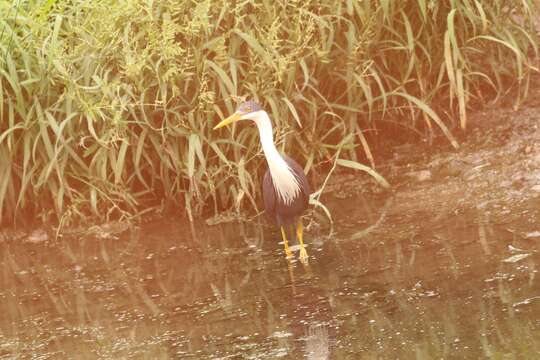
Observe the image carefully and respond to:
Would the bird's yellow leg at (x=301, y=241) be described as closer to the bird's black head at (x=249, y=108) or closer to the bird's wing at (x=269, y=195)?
the bird's wing at (x=269, y=195)

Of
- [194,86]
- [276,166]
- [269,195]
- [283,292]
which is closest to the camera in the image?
[283,292]

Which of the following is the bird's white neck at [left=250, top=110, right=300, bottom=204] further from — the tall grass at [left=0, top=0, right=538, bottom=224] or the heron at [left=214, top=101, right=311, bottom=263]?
the tall grass at [left=0, top=0, right=538, bottom=224]

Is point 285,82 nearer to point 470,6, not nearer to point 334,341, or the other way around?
point 470,6

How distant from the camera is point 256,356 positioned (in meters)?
4.16

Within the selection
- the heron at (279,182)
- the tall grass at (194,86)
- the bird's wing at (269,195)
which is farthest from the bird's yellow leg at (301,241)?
the tall grass at (194,86)

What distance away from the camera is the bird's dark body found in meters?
5.49

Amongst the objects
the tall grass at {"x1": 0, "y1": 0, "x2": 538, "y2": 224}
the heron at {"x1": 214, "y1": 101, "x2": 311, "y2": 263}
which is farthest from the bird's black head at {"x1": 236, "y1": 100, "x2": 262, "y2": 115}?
the tall grass at {"x1": 0, "y1": 0, "x2": 538, "y2": 224}

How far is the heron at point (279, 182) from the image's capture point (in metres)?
5.41

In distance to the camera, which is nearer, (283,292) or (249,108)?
(283,292)

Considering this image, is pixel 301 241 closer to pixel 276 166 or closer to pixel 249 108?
pixel 276 166

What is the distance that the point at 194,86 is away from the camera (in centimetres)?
629

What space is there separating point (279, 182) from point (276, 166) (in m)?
0.09

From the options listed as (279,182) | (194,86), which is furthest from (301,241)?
(194,86)

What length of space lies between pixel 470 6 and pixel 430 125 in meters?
0.75
